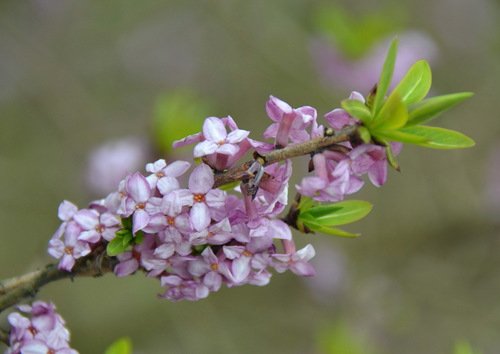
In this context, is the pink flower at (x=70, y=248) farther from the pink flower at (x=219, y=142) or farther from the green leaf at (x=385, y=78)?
the green leaf at (x=385, y=78)

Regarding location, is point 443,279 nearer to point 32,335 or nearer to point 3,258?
point 3,258

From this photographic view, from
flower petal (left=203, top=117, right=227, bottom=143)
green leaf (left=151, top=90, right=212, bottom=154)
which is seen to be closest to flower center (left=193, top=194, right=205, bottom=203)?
flower petal (left=203, top=117, right=227, bottom=143)

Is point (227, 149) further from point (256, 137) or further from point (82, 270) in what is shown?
point (256, 137)

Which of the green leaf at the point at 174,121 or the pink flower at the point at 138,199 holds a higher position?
the pink flower at the point at 138,199

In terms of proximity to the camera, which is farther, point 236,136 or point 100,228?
point 100,228

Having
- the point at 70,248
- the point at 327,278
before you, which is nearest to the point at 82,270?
the point at 70,248

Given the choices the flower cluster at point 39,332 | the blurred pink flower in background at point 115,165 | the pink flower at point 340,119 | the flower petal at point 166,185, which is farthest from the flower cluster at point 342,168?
the blurred pink flower in background at point 115,165
